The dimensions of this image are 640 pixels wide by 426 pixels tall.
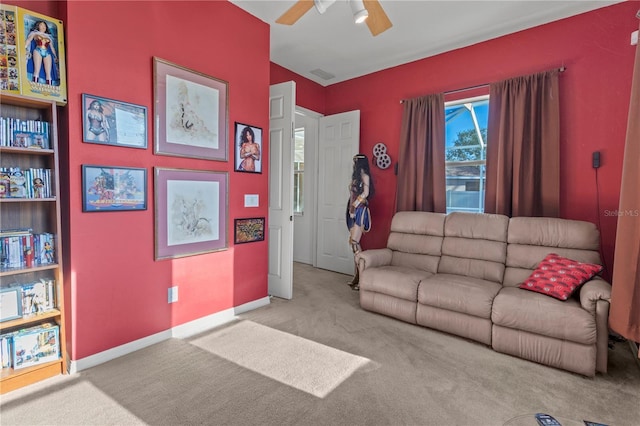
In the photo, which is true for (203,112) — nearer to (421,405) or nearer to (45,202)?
(45,202)

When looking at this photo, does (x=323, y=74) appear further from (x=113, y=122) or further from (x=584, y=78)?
(x=113, y=122)

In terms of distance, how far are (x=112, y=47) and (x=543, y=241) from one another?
377 cm

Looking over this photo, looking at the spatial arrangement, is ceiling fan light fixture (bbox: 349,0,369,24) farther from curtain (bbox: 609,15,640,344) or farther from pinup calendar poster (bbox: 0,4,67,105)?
pinup calendar poster (bbox: 0,4,67,105)

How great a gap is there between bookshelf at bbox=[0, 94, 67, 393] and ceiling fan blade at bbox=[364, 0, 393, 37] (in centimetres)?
209

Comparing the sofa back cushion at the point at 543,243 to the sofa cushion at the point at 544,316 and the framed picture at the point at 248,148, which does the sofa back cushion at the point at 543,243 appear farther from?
the framed picture at the point at 248,148

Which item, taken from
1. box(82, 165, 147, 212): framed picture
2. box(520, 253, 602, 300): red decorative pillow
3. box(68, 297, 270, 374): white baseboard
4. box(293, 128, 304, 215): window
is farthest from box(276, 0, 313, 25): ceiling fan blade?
box(293, 128, 304, 215): window

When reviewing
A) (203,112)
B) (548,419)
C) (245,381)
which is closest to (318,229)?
(203,112)

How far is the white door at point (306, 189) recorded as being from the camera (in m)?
5.14

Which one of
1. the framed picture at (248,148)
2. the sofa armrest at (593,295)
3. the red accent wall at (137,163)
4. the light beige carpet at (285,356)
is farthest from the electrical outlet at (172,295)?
the sofa armrest at (593,295)

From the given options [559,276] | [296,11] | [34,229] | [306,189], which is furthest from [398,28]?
[34,229]

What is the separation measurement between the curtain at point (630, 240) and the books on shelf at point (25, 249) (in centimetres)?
360

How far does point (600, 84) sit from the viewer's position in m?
2.94

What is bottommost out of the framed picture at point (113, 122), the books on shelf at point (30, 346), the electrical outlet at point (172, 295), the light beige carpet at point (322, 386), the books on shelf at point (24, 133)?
the light beige carpet at point (322, 386)

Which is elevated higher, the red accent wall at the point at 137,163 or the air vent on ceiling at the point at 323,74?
the air vent on ceiling at the point at 323,74
